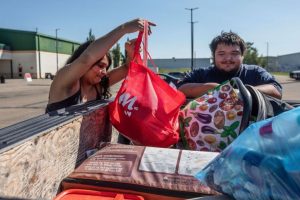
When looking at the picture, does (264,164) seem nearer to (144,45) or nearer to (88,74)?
(144,45)

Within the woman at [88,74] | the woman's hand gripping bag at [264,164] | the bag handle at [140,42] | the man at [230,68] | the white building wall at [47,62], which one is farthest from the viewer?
the white building wall at [47,62]

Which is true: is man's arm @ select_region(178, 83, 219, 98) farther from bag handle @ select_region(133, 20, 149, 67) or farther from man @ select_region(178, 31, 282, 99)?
bag handle @ select_region(133, 20, 149, 67)

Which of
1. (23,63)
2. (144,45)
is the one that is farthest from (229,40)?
(23,63)

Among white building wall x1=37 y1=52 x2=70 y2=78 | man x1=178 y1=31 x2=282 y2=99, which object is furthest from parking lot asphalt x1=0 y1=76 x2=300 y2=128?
white building wall x1=37 y1=52 x2=70 y2=78

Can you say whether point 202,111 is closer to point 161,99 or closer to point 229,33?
point 161,99

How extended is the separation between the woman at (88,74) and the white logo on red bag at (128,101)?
335 millimetres

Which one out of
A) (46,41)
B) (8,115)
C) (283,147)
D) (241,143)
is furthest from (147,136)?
(46,41)

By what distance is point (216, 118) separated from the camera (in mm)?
2201

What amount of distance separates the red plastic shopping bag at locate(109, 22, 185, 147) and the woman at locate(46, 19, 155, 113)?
25cm

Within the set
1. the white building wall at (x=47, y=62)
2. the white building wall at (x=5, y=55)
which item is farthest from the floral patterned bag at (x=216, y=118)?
the white building wall at (x=47, y=62)

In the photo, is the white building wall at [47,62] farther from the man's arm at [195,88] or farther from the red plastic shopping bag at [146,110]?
the red plastic shopping bag at [146,110]

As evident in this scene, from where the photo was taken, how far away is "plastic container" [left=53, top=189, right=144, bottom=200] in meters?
1.39

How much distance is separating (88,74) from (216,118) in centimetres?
115

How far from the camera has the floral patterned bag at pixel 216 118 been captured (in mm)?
2127
